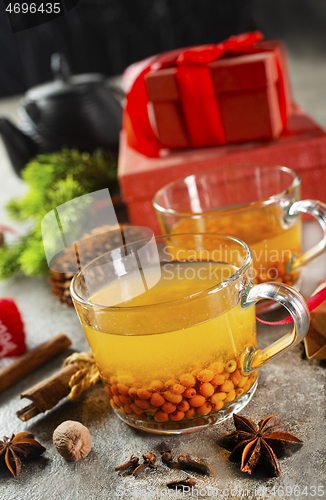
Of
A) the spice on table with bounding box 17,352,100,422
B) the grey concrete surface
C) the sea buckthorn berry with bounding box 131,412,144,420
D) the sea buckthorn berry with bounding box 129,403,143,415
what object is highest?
the sea buckthorn berry with bounding box 129,403,143,415

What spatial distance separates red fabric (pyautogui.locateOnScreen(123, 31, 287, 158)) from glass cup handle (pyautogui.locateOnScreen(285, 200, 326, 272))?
0.30 meters

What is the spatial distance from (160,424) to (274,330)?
21cm

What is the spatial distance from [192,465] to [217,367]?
9 centimetres

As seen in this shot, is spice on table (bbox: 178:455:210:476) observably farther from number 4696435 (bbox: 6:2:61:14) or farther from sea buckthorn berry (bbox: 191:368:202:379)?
number 4696435 (bbox: 6:2:61:14)

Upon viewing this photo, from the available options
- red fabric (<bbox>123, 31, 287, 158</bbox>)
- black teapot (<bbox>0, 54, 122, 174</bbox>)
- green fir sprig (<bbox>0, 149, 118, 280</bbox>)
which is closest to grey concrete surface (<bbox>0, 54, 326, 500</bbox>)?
green fir sprig (<bbox>0, 149, 118, 280</bbox>)

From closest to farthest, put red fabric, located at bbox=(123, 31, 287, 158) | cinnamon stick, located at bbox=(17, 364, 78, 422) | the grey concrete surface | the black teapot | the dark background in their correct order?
the grey concrete surface < cinnamon stick, located at bbox=(17, 364, 78, 422) < red fabric, located at bbox=(123, 31, 287, 158) < the black teapot < the dark background

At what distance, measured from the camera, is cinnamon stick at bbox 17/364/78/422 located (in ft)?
1.77

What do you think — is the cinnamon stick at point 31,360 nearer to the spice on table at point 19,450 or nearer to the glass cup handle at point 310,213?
the spice on table at point 19,450

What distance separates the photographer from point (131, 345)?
447 millimetres

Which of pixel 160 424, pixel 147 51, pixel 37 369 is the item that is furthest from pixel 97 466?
pixel 147 51

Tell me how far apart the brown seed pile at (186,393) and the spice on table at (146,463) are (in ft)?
0.11

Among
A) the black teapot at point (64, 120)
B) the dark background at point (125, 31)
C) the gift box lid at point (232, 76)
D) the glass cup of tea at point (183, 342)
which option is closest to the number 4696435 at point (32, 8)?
the glass cup of tea at point (183, 342)

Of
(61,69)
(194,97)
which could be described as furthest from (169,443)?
(61,69)

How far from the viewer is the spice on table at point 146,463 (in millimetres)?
442
